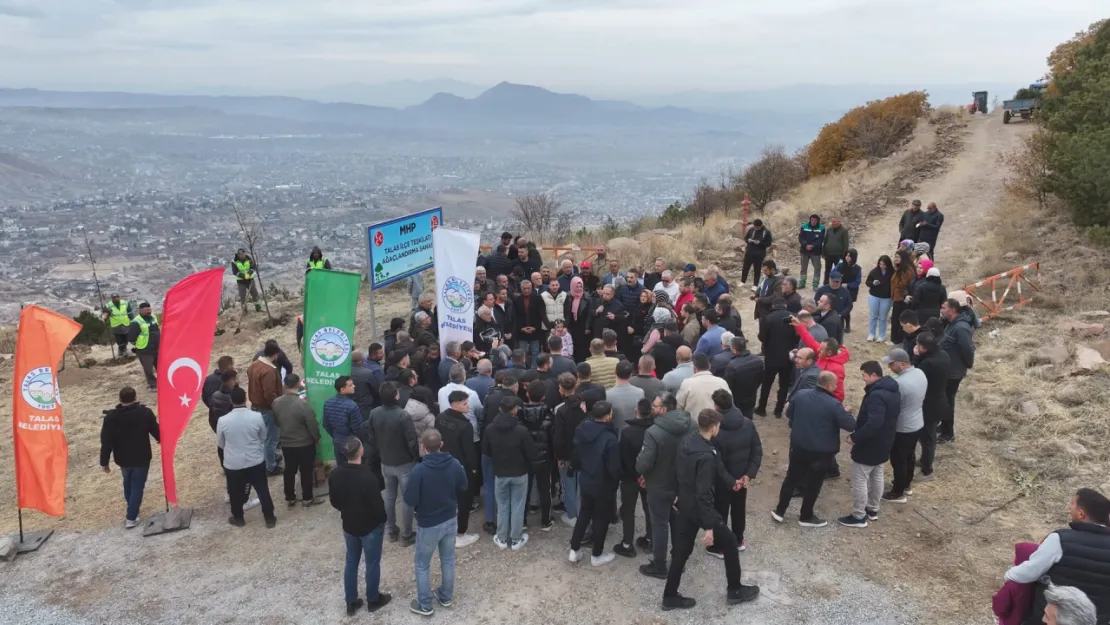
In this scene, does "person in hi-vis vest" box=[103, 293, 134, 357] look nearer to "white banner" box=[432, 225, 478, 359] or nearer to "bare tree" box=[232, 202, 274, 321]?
"bare tree" box=[232, 202, 274, 321]

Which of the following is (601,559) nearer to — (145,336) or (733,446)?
(733,446)

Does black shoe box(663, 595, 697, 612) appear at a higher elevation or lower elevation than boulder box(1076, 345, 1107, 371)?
lower

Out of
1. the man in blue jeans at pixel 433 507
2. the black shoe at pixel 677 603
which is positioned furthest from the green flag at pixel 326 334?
the black shoe at pixel 677 603

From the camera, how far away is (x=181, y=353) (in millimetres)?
7895

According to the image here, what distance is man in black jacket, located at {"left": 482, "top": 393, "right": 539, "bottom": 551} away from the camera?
6.63 m

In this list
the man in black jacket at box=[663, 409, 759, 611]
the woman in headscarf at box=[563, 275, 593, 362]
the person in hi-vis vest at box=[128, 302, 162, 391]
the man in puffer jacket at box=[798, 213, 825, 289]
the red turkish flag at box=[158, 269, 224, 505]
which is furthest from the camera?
the man in puffer jacket at box=[798, 213, 825, 289]

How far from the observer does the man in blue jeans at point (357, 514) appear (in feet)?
19.0

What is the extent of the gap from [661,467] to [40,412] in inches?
263

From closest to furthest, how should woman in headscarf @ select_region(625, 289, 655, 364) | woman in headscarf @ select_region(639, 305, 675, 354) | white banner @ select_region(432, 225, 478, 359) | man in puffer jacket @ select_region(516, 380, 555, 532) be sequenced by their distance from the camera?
man in puffer jacket @ select_region(516, 380, 555, 532) → woman in headscarf @ select_region(639, 305, 675, 354) → white banner @ select_region(432, 225, 478, 359) → woman in headscarf @ select_region(625, 289, 655, 364)

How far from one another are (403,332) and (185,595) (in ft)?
13.3

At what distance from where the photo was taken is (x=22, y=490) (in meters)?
7.61

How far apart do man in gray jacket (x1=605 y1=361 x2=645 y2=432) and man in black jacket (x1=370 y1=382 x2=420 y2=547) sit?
6.46 ft

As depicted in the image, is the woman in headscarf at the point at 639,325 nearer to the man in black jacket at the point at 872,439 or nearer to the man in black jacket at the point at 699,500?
the man in black jacket at the point at 872,439

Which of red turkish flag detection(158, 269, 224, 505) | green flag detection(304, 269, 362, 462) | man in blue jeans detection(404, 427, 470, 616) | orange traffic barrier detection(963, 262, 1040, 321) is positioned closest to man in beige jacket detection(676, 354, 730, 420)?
man in blue jeans detection(404, 427, 470, 616)
